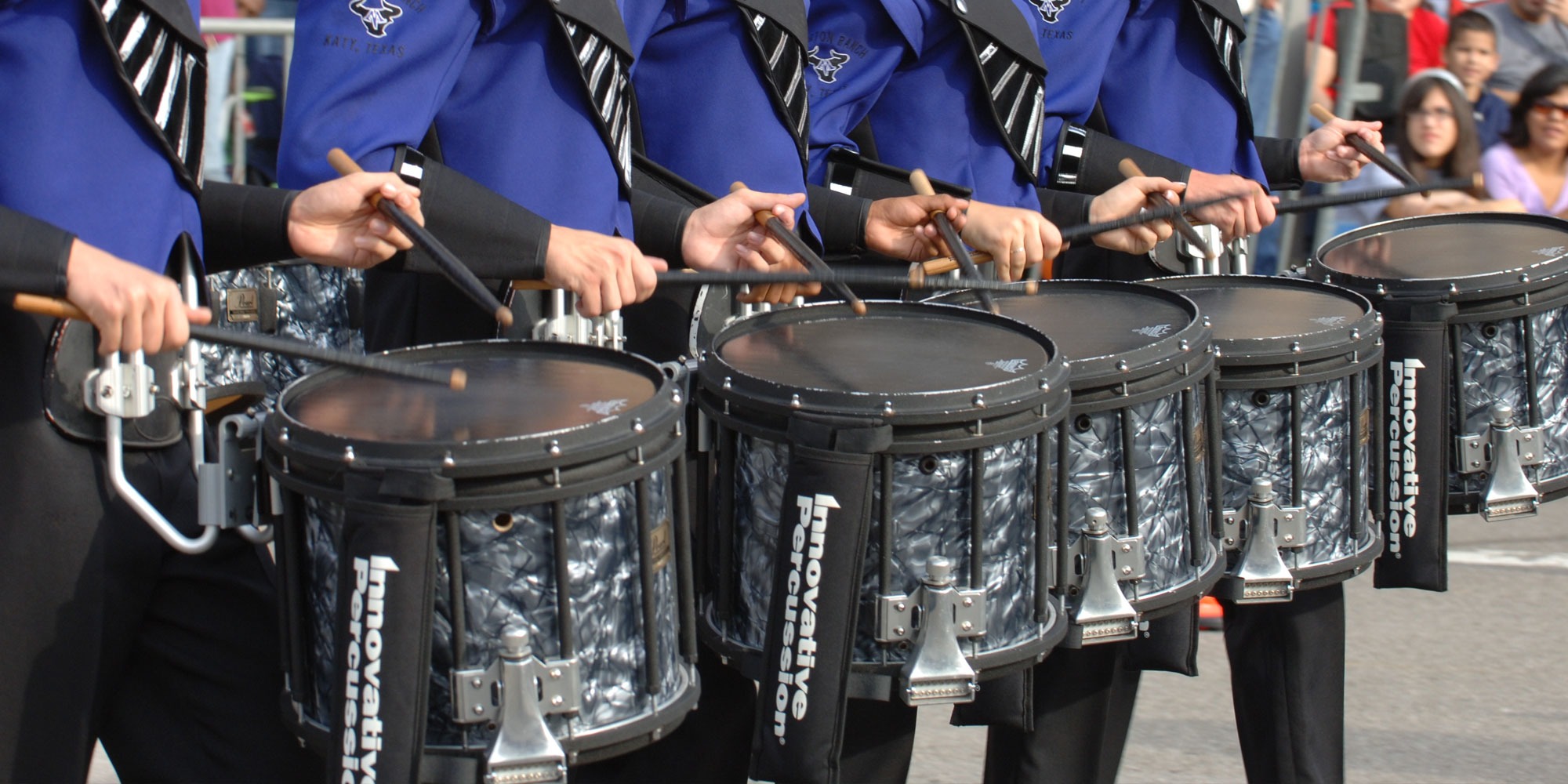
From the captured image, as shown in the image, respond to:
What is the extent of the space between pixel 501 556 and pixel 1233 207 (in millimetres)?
2017

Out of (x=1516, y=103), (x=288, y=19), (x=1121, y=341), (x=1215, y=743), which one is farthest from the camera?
(x=288, y=19)

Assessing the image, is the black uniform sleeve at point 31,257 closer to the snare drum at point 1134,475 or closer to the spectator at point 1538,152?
the snare drum at point 1134,475

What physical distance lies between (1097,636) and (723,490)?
22.1 inches

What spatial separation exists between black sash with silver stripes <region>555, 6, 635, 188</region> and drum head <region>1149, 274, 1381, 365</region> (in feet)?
3.09

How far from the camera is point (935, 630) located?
8.23 feet

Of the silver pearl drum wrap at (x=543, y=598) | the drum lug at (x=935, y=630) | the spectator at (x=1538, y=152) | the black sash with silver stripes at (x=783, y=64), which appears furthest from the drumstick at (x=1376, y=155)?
the silver pearl drum wrap at (x=543, y=598)

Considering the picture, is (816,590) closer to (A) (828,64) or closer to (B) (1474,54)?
(A) (828,64)

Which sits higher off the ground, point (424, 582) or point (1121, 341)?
point (1121, 341)

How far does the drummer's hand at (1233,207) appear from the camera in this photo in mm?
3738

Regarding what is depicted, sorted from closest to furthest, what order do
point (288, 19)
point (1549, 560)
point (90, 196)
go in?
1. point (90, 196)
2. point (1549, 560)
3. point (288, 19)

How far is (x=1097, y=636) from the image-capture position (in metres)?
2.74

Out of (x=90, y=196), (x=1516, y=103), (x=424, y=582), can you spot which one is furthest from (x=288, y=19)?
(x=424, y=582)

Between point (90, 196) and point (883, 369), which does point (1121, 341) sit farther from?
point (90, 196)

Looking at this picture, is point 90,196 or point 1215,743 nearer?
point 90,196
